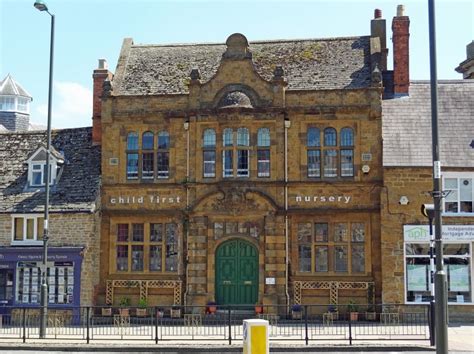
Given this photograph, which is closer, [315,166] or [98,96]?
[315,166]

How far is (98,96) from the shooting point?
107 feet

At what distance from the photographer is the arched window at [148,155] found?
3045 centimetres

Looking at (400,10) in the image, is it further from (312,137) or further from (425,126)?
(312,137)

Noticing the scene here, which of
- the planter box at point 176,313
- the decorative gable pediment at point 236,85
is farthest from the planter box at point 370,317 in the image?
the decorative gable pediment at point 236,85

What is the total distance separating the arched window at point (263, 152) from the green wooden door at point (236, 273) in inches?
118

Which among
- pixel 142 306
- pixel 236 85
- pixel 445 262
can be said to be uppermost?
pixel 236 85

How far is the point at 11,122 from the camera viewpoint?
53281 millimetres

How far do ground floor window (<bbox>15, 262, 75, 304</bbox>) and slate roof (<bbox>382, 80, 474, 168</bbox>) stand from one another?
1353 cm

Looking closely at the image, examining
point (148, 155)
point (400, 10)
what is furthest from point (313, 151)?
point (400, 10)

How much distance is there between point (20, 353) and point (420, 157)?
16503 millimetres

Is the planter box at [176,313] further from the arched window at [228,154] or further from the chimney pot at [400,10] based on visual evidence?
the chimney pot at [400,10]

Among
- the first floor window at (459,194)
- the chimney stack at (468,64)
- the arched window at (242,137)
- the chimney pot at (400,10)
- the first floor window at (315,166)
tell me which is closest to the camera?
the first floor window at (459,194)

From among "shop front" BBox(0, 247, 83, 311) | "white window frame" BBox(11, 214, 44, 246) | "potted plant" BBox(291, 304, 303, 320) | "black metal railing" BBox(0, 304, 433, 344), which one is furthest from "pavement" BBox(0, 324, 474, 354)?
"white window frame" BBox(11, 214, 44, 246)

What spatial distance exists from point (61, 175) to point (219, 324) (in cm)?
1070
